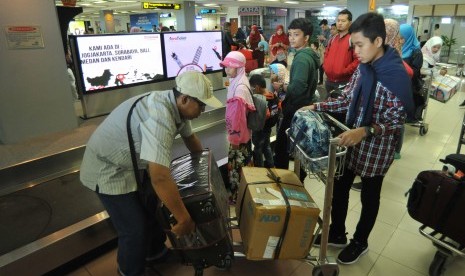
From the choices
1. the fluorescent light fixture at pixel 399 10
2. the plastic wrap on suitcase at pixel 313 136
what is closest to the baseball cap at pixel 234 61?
the plastic wrap on suitcase at pixel 313 136

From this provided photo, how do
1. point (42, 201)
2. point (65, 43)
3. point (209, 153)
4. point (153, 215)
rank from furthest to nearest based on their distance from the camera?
point (65, 43) < point (42, 201) < point (209, 153) < point (153, 215)

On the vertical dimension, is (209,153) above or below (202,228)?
above

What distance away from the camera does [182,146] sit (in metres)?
3.95

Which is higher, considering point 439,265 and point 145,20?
point 145,20

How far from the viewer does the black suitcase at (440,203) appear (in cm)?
191

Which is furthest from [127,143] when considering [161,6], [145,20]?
[145,20]

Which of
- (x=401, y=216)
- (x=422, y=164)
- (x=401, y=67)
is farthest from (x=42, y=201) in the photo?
(x=422, y=164)

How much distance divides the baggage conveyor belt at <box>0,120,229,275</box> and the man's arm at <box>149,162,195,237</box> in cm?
117

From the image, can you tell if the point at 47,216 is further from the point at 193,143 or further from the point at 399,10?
the point at 399,10

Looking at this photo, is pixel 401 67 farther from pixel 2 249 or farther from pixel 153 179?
pixel 2 249

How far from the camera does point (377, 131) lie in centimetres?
179

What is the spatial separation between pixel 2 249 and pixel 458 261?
331cm

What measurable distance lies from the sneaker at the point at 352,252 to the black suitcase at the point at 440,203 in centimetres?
44

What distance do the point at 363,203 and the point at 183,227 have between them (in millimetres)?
1293
